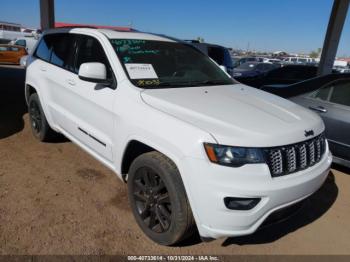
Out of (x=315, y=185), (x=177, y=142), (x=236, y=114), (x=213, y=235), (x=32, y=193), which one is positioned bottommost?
(x=32, y=193)

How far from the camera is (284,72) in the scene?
1176 centimetres

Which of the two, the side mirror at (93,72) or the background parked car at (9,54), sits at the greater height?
the side mirror at (93,72)

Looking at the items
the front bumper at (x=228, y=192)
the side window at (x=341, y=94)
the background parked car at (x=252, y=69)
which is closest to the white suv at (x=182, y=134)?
the front bumper at (x=228, y=192)

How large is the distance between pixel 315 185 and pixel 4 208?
9.56 feet

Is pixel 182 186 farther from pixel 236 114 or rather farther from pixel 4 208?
pixel 4 208

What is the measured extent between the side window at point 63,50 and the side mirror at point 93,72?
3.04 ft

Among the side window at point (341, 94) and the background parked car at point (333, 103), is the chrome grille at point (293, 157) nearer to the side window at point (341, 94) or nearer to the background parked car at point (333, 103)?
the background parked car at point (333, 103)

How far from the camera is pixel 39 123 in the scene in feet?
16.1

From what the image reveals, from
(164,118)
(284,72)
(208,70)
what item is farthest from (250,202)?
(284,72)

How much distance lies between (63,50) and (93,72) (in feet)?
4.78

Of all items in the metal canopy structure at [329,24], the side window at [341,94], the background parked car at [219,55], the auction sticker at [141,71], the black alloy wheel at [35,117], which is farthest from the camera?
the metal canopy structure at [329,24]

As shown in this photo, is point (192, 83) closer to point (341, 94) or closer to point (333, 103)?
point (333, 103)

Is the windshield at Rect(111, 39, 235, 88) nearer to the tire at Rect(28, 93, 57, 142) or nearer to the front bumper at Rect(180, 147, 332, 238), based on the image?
the front bumper at Rect(180, 147, 332, 238)

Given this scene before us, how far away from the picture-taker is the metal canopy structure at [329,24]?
11.3m
